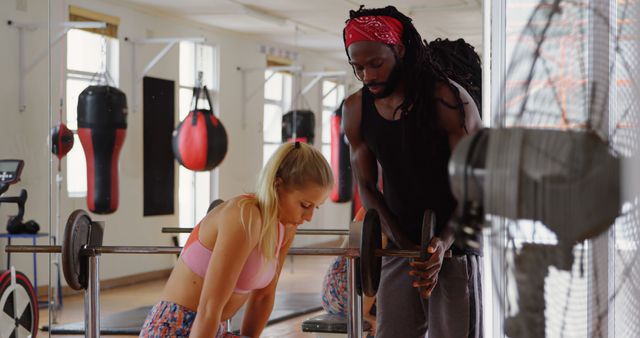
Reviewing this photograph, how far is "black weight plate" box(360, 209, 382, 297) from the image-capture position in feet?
6.37

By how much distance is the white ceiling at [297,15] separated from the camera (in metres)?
4.80

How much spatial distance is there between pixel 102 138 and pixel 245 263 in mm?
3172

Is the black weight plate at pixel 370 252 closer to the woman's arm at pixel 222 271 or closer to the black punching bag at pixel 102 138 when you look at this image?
the woman's arm at pixel 222 271

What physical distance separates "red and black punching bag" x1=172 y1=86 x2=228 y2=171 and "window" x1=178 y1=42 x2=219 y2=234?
0.04m

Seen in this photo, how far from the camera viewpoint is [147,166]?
232 inches

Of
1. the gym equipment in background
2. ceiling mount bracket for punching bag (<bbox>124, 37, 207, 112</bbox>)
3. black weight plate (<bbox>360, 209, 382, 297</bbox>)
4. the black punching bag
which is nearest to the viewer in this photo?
black weight plate (<bbox>360, 209, 382, 297</bbox>)

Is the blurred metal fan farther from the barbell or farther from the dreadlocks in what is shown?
the dreadlocks

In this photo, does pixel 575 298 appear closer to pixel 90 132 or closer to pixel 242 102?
pixel 90 132

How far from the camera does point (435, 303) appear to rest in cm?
212

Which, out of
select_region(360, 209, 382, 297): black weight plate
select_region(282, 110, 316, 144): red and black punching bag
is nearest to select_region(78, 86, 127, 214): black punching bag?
select_region(282, 110, 316, 144): red and black punching bag

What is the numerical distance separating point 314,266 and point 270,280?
4645 millimetres

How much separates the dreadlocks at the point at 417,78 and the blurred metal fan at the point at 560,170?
1345 mm

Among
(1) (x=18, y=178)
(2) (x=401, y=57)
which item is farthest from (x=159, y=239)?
(2) (x=401, y=57)

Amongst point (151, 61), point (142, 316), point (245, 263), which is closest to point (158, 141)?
point (151, 61)
